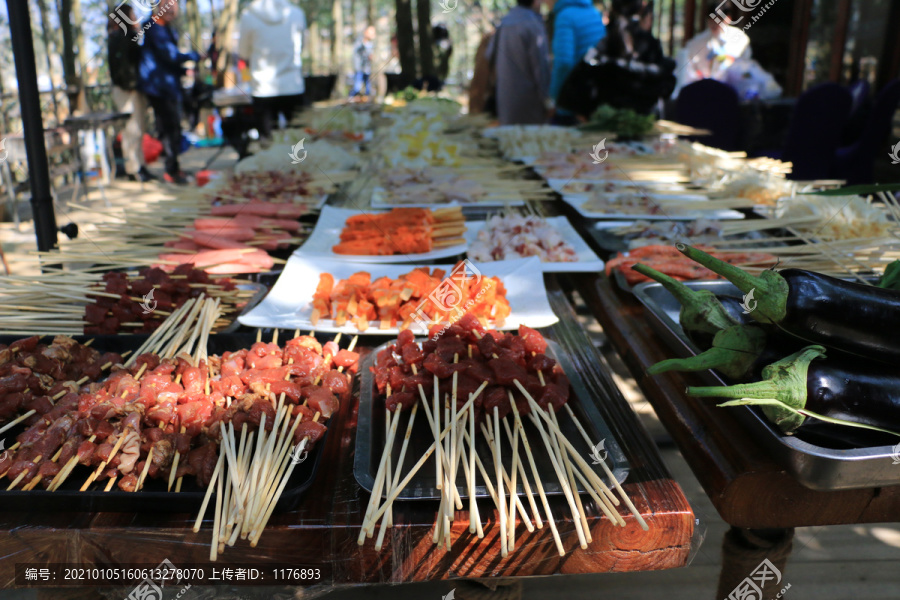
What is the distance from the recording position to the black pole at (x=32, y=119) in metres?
2.53

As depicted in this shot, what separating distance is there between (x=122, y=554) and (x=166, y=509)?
111 millimetres

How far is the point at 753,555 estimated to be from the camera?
155 centimetres

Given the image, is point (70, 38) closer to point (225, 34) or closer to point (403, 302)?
point (225, 34)

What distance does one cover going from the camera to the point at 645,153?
4957 millimetres

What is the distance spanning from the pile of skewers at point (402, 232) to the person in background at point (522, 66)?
4.42 m

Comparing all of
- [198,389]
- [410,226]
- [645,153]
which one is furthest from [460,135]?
[198,389]

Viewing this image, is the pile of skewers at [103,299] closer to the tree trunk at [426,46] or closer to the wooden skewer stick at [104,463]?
the wooden skewer stick at [104,463]

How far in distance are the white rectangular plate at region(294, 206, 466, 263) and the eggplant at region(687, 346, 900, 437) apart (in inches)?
65.9

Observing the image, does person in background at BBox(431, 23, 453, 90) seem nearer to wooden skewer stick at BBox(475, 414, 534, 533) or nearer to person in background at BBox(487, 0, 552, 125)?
person in background at BBox(487, 0, 552, 125)

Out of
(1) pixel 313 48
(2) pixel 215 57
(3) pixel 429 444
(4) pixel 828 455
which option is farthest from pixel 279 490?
(1) pixel 313 48

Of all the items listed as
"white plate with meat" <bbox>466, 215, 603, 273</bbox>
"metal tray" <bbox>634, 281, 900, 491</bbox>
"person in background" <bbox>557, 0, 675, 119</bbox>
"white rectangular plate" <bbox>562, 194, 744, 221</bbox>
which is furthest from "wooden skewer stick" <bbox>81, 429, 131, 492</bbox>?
"person in background" <bbox>557, 0, 675, 119</bbox>

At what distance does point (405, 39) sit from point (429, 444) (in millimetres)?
12910

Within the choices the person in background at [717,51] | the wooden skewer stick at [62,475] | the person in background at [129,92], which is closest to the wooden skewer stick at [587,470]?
the wooden skewer stick at [62,475]

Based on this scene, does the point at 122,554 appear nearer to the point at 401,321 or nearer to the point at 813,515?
the point at 401,321
